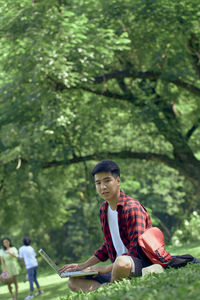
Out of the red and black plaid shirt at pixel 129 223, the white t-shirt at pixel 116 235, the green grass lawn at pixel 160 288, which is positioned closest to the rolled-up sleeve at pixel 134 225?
the red and black plaid shirt at pixel 129 223

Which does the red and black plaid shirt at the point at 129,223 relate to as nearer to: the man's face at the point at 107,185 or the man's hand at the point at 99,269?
the man's face at the point at 107,185

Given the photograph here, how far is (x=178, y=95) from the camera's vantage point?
60.1 ft

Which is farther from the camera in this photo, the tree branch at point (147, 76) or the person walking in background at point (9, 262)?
the tree branch at point (147, 76)

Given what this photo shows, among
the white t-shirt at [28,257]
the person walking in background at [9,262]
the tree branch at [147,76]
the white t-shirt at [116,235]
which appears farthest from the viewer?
the tree branch at [147,76]

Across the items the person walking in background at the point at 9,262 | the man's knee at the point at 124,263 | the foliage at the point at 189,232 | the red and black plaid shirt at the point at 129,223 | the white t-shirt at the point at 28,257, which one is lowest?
the foliage at the point at 189,232

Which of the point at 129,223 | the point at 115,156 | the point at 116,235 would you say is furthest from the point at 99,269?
the point at 115,156

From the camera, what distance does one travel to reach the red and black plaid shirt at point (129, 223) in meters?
4.73

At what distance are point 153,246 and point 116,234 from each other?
0.54m

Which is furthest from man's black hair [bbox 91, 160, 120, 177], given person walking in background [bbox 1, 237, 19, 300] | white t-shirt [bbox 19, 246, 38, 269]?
white t-shirt [bbox 19, 246, 38, 269]

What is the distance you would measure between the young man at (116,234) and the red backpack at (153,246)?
7cm

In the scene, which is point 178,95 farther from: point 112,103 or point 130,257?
point 130,257

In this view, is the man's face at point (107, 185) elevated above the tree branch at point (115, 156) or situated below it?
above

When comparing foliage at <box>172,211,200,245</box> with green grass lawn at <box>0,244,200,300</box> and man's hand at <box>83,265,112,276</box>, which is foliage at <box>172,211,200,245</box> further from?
green grass lawn at <box>0,244,200,300</box>

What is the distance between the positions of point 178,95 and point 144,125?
164cm
